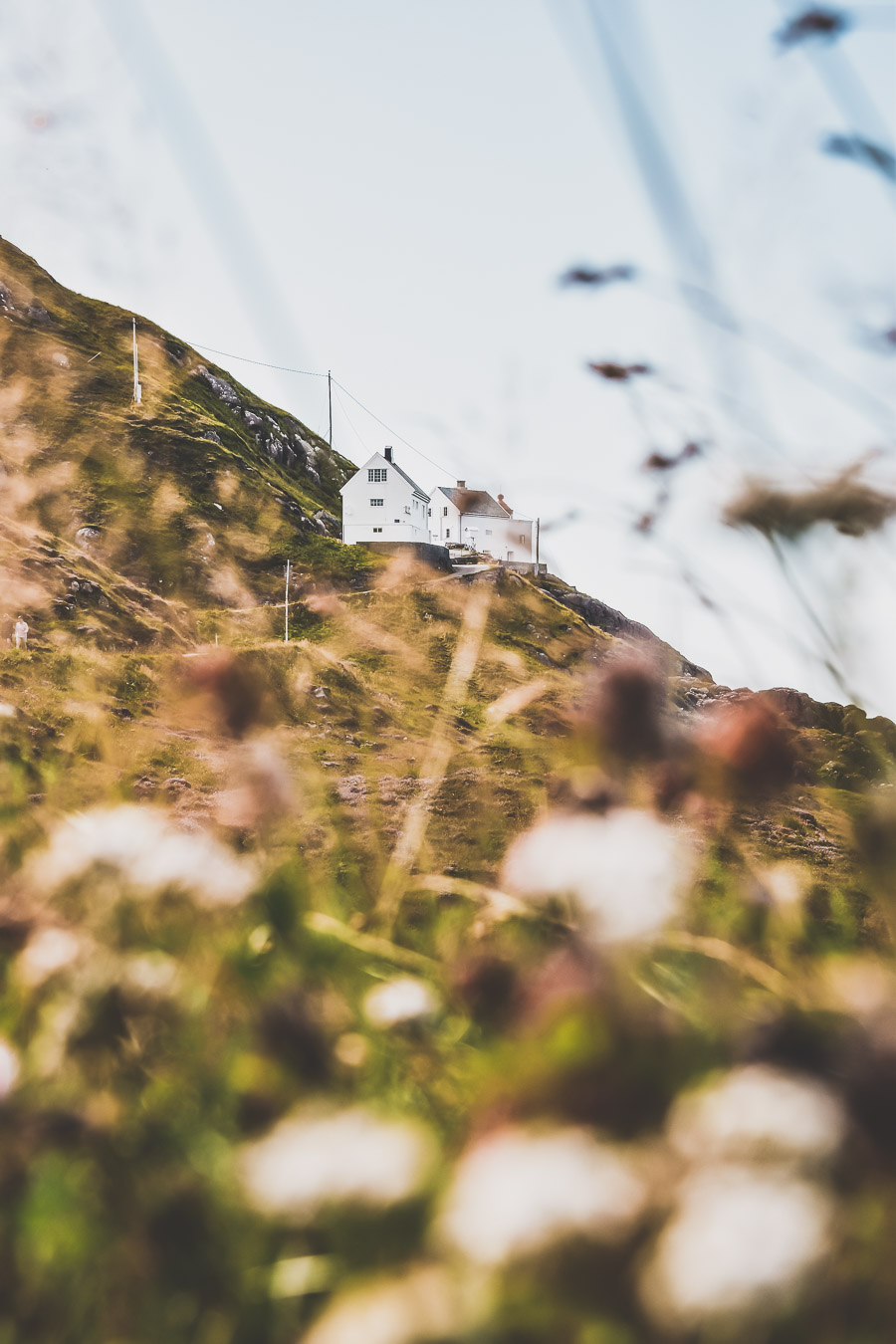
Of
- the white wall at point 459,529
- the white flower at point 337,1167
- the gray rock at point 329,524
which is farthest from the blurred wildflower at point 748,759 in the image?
the gray rock at point 329,524

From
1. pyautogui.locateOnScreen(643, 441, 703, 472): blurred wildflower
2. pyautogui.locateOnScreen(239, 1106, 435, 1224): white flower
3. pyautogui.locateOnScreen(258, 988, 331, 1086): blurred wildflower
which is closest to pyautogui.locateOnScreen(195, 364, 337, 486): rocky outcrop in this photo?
pyautogui.locateOnScreen(643, 441, 703, 472): blurred wildflower

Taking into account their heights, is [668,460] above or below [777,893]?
above

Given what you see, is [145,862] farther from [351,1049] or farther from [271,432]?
[271,432]

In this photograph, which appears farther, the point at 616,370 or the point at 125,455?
the point at 125,455

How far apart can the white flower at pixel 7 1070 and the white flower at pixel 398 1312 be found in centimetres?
45

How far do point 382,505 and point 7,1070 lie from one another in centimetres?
4834

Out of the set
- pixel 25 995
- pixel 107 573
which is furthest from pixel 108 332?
pixel 25 995

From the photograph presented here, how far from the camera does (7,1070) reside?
800mm

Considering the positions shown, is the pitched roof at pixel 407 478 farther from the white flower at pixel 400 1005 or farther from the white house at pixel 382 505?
the white flower at pixel 400 1005

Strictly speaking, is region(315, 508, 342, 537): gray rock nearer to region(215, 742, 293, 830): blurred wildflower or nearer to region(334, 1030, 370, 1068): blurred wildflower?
region(215, 742, 293, 830): blurred wildflower

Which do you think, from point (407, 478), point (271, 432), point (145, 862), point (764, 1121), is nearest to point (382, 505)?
point (407, 478)

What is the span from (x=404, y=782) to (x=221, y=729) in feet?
8.21

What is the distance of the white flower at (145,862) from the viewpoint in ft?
3.24

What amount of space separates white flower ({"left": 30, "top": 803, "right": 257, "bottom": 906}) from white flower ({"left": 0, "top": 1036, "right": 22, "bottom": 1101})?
0.67ft
